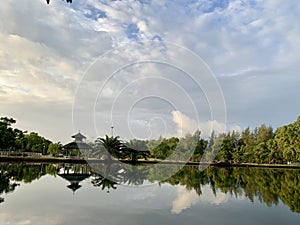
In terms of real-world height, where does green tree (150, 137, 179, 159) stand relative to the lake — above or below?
above

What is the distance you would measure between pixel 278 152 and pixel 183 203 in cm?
3332

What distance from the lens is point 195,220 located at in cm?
743

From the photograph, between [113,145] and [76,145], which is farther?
[113,145]

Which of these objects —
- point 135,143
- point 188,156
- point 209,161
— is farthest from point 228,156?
point 135,143

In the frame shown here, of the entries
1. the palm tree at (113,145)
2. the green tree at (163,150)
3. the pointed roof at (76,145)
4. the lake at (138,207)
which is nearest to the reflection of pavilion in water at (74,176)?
the lake at (138,207)

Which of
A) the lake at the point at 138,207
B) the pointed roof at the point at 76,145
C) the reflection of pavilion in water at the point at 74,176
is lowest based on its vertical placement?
the lake at the point at 138,207

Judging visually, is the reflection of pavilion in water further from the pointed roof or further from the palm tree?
the palm tree

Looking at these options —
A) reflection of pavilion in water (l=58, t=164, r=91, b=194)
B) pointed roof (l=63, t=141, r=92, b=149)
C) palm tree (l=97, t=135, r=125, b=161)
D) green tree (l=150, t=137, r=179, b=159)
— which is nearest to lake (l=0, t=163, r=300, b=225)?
reflection of pavilion in water (l=58, t=164, r=91, b=194)

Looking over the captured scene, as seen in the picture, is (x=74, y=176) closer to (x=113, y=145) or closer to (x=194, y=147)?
(x=113, y=145)

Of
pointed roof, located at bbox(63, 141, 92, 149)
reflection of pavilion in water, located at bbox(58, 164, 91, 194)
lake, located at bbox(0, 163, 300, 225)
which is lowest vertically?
lake, located at bbox(0, 163, 300, 225)

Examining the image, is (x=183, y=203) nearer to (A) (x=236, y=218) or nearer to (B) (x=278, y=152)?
(A) (x=236, y=218)

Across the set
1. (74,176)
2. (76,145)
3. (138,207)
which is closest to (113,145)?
(76,145)

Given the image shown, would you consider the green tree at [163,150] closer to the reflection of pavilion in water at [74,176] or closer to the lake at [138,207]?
the reflection of pavilion in water at [74,176]

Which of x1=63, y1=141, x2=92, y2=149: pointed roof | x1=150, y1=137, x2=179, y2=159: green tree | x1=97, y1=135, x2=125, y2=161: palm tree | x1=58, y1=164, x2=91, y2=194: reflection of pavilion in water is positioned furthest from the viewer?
x1=150, y1=137, x2=179, y2=159: green tree
